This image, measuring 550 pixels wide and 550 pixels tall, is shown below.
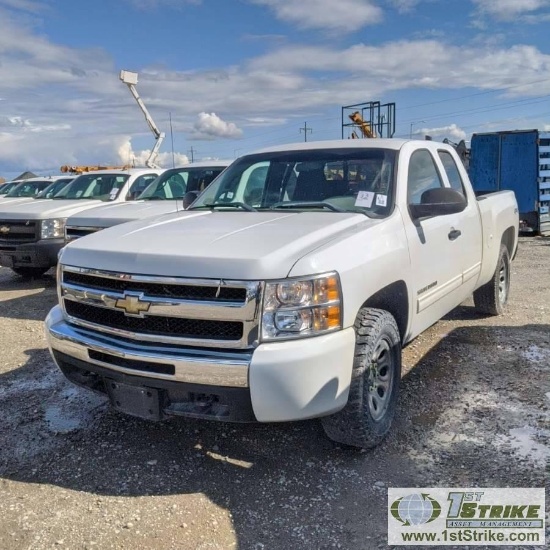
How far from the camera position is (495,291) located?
19.9 ft

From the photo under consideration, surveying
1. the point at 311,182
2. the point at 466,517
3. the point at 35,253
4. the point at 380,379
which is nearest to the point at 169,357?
the point at 380,379

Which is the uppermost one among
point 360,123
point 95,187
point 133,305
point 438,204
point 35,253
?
point 360,123

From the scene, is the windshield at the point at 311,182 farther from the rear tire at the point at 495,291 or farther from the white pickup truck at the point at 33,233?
the white pickup truck at the point at 33,233

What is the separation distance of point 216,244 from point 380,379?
1.34 m

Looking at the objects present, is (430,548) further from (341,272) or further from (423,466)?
(341,272)

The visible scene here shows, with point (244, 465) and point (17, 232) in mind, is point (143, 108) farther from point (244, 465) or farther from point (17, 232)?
point (244, 465)

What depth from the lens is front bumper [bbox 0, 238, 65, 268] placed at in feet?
26.5

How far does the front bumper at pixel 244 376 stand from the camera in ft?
8.84

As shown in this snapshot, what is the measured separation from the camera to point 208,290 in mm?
2791

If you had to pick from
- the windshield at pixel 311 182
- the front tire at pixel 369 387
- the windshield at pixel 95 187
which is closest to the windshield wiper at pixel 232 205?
the windshield at pixel 311 182

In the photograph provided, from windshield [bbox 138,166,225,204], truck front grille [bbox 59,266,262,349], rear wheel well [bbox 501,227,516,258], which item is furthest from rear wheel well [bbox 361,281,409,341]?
windshield [bbox 138,166,225,204]

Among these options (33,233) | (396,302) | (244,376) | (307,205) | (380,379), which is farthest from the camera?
(33,233)

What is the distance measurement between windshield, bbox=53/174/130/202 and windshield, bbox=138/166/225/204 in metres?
1.25

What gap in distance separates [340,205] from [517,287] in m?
4.90
